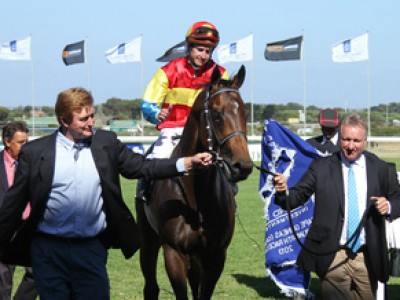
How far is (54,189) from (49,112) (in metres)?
75.9

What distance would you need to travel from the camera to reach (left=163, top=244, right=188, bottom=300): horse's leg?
22.5ft

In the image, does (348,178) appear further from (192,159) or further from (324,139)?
(324,139)

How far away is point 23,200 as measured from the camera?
5.32 meters

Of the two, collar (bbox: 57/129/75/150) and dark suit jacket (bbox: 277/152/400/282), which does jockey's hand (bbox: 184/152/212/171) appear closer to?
dark suit jacket (bbox: 277/152/400/282)

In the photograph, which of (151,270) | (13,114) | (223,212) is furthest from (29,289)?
(13,114)

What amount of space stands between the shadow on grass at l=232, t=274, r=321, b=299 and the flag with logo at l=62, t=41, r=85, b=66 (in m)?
36.7

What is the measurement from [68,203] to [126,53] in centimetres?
4265

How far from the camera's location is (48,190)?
204 inches

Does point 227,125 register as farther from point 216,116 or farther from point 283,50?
point 283,50

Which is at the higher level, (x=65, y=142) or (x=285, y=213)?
(x=65, y=142)

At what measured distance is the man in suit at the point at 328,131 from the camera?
9281mm

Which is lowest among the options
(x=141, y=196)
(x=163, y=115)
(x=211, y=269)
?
(x=211, y=269)

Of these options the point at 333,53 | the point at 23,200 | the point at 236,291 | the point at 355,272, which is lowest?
the point at 236,291

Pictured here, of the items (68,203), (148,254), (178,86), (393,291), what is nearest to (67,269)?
(68,203)
